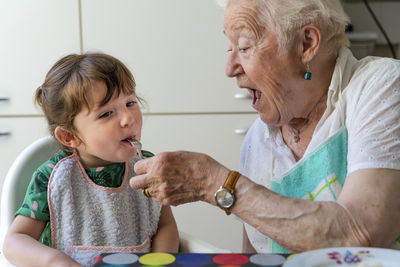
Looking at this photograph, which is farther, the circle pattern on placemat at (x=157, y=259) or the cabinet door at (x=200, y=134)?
the cabinet door at (x=200, y=134)

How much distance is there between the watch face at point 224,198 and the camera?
2.98 feet

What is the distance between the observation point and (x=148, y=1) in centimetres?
225

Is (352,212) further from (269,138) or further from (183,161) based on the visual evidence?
(269,138)

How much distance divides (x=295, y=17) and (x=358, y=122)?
28cm

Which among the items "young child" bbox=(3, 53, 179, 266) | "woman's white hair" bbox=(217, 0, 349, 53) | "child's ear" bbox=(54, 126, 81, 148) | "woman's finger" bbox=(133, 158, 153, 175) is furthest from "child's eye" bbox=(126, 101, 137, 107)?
"woman's white hair" bbox=(217, 0, 349, 53)

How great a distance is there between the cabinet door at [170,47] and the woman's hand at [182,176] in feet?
4.37

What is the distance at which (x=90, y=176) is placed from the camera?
119 centimetres

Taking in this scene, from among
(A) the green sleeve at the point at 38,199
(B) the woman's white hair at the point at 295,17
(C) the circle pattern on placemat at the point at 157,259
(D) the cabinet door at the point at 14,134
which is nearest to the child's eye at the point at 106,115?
(A) the green sleeve at the point at 38,199

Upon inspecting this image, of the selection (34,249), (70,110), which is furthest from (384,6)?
(34,249)

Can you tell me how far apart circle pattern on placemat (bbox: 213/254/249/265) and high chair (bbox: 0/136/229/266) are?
39cm

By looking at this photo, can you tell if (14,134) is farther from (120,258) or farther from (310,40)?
(120,258)

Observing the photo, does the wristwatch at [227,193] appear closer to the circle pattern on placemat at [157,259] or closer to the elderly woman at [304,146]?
the elderly woman at [304,146]

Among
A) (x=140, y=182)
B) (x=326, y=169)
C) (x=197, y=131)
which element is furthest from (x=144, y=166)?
(x=197, y=131)

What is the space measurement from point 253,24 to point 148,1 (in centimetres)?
120
